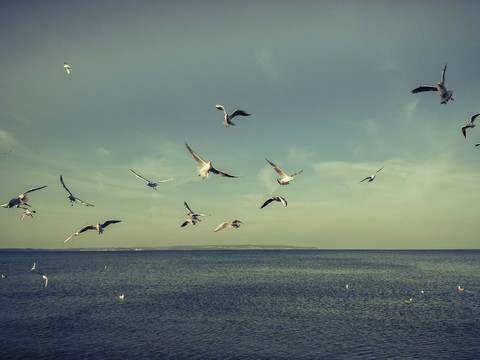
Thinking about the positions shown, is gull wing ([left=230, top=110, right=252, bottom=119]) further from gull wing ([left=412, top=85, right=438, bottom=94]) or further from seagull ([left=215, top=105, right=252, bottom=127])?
gull wing ([left=412, top=85, right=438, bottom=94])

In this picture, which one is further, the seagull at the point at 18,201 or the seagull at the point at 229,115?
the seagull at the point at 18,201

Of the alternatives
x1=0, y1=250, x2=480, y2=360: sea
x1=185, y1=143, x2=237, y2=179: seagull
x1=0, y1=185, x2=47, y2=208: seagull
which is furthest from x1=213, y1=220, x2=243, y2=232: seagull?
x1=0, y1=250, x2=480, y2=360: sea

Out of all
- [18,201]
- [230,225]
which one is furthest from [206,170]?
[18,201]

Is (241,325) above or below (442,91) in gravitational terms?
below

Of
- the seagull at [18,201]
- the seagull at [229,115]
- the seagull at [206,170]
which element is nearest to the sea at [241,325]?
the seagull at [18,201]

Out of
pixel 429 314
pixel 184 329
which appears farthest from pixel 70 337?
pixel 429 314

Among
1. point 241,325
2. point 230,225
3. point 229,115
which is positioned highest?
point 229,115

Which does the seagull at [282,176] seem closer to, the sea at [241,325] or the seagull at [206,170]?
the seagull at [206,170]

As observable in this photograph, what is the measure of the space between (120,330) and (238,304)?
805 inches

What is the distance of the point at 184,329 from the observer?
130 feet

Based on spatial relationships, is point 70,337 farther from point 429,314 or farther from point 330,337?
point 429,314

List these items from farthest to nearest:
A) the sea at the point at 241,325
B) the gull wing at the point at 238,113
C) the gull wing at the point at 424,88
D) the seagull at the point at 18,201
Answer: the sea at the point at 241,325 < the seagull at the point at 18,201 < the gull wing at the point at 238,113 < the gull wing at the point at 424,88

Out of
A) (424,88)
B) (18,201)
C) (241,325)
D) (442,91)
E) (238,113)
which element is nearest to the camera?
(442,91)

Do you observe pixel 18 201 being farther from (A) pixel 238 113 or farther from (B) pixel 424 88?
(B) pixel 424 88
